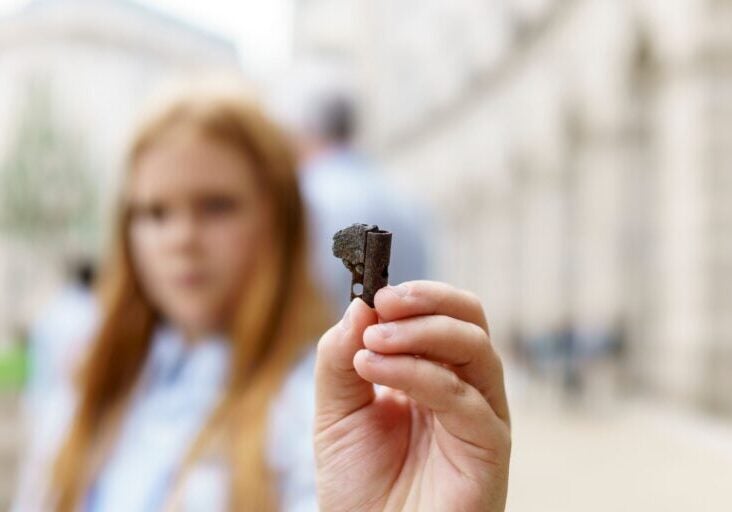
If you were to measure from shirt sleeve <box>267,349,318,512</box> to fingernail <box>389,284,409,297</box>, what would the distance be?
49 centimetres

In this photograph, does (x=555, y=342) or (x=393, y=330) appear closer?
(x=393, y=330)

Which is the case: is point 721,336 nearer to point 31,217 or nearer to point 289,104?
point 289,104

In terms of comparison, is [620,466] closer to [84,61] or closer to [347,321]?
[347,321]

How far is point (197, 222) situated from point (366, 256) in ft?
2.30

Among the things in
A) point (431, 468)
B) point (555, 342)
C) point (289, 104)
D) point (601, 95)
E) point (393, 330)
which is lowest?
point (555, 342)

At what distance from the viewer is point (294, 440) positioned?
107 centimetres

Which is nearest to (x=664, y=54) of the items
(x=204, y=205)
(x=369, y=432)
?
(x=204, y=205)

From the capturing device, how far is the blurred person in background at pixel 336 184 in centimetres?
116

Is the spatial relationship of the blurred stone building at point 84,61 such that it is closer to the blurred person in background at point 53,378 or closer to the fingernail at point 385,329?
the blurred person in background at point 53,378

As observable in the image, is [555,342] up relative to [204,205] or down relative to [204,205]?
down

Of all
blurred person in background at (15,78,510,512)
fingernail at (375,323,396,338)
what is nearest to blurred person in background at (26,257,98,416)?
blurred person in background at (15,78,510,512)

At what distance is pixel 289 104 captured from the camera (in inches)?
67.5

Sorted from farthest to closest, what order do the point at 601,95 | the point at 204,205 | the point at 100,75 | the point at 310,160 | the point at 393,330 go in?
the point at 100,75 → the point at 601,95 → the point at 310,160 → the point at 204,205 → the point at 393,330

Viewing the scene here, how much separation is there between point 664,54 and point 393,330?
20.9 ft
